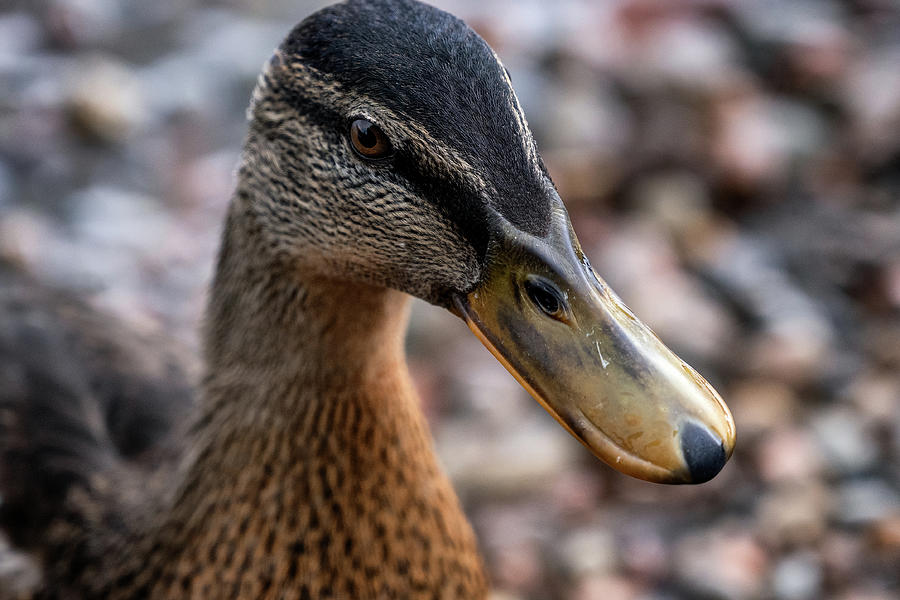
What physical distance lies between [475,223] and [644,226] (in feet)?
5.53

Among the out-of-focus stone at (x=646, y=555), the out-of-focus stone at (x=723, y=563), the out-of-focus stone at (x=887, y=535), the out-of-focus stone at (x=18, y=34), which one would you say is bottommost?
the out-of-focus stone at (x=18, y=34)

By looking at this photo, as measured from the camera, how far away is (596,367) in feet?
3.90

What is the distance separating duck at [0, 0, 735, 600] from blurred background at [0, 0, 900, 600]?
271mm

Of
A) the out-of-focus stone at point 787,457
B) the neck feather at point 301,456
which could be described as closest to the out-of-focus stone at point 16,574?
the neck feather at point 301,456

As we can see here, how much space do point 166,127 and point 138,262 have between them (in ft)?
1.89

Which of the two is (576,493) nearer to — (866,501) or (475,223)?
(866,501)

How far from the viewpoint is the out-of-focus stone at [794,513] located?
87.2 inches

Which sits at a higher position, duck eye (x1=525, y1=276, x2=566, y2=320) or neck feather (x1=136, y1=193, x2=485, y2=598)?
duck eye (x1=525, y1=276, x2=566, y2=320)

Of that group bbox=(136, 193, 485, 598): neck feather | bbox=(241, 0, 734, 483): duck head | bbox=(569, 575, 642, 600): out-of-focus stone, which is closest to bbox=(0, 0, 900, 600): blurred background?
bbox=(569, 575, 642, 600): out-of-focus stone

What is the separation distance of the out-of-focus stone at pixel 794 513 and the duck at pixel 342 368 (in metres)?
0.81

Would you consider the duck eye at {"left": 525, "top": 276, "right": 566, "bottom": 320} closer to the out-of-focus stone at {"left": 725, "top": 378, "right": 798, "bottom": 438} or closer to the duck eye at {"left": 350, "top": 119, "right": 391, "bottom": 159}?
the duck eye at {"left": 350, "top": 119, "right": 391, "bottom": 159}

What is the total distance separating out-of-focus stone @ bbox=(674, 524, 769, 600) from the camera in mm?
2131

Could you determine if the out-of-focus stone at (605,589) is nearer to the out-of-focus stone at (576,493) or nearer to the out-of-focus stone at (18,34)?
the out-of-focus stone at (576,493)

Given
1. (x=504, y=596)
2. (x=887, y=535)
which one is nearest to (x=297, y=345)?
(x=504, y=596)
